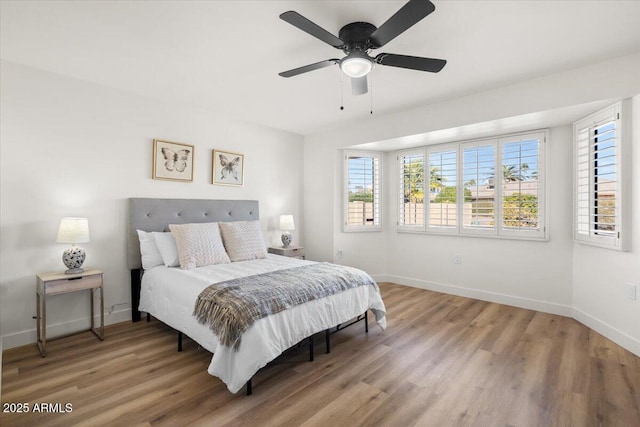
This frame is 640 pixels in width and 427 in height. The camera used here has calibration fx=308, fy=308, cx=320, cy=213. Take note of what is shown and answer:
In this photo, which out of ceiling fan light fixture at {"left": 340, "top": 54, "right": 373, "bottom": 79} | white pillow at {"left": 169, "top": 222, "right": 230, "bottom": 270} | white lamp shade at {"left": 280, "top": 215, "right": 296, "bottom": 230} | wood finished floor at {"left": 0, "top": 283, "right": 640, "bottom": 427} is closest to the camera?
wood finished floor at {"left": 0, "top": 283, "right": 640, "bottom": 427}

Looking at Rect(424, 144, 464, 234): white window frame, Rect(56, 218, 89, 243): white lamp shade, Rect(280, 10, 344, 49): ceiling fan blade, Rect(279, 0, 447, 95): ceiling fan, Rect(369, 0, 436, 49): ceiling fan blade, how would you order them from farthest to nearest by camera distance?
1. Rect(424, 144, 464, 234): white window frame
2. Rect(56, 218, 89, 243): white lamp shade
3. Rect(279, 0, 447, 95): ceiling fan
4. Rect(280, 10, 344, 49): ceiling fan blade
5. Rect(369, 0, 436, 49): ceiling fan blade

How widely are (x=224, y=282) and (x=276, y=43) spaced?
6.35ft

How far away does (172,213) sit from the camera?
3648 millimetres

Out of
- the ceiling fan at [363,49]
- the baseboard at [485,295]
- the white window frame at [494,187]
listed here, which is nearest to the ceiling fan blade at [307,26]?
the ceiling fan at [363,49]

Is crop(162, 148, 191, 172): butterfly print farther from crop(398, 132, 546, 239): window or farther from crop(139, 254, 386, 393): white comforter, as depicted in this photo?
crop(398, 132, 546, 239): window

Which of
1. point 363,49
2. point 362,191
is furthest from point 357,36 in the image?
point 362,191

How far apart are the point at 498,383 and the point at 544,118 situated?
2689mm

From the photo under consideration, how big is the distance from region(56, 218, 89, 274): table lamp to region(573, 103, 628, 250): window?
15.8 feet

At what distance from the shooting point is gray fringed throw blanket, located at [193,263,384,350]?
2.04 meters

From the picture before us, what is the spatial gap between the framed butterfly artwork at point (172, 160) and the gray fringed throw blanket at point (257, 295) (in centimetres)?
189

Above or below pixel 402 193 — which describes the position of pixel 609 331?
below

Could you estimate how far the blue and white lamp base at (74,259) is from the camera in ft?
9.21

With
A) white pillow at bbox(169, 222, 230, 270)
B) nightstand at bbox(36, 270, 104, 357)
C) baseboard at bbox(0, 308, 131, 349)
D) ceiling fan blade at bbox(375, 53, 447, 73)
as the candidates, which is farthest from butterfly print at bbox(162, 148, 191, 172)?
ceiling fan blade at bbox(375, 53, 447, 73)

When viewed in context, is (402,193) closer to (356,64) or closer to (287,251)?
(287,251)
